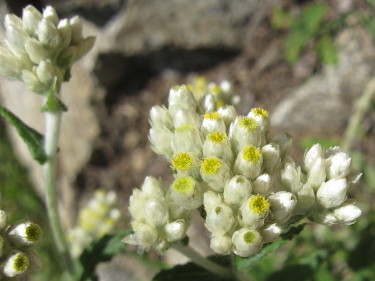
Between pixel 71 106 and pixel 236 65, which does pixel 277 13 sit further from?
pixel 71 106

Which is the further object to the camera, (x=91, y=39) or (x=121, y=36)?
(x=121, y=36)

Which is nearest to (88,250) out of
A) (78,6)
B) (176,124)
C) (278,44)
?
(176,124)

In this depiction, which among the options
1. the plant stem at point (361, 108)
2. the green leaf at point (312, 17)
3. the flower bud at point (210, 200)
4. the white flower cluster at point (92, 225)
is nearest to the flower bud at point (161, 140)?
the flower bud at point (210, 200)

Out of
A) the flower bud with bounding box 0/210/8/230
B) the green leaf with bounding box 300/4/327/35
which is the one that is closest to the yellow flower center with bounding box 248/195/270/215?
the flower bud with bounding box 0/210/8/230

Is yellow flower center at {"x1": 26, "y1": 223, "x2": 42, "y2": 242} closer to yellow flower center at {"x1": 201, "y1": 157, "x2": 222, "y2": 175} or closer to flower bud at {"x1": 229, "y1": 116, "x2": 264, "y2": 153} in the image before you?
yellow flower center at {"x1": 201, "y1": 157, "x2": 222, "y2": 175}

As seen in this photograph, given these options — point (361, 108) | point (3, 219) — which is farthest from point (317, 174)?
point (361, 108)

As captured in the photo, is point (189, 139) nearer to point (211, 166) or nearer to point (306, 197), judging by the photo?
point (211, 166)
